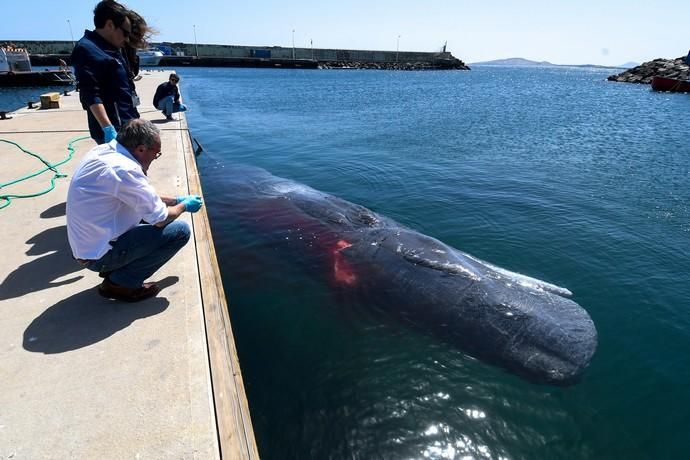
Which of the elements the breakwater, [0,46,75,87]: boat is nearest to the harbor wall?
the breakwater

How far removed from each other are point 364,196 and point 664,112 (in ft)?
104

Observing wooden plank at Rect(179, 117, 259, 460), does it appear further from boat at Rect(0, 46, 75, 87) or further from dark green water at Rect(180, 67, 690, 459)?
boat at Rect(0, 46, 75, 87)

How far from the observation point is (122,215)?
3918 mm

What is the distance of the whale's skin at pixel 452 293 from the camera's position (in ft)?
16.0

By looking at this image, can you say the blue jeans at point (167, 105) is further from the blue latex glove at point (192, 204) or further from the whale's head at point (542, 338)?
the whale's head at point (542, 338)

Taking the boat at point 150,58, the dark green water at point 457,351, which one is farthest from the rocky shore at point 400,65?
the dark green water at point 457,351

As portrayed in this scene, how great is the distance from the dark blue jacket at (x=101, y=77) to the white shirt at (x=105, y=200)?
2.18 metres

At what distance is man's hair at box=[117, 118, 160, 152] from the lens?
3.88 metres

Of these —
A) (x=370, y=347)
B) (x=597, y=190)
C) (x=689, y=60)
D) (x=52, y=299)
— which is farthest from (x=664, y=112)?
(x=689, y=60)

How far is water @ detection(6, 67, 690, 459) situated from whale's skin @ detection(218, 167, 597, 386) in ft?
0.75

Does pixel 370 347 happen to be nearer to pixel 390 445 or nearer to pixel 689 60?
pixel 390 445

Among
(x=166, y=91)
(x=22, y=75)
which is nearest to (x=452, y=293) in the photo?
(x=166, y=91)

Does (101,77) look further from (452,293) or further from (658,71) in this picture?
(658,71)

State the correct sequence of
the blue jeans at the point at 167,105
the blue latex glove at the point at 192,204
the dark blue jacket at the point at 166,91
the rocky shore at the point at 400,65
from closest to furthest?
1. the blue latex glove at the point at 192,204
2. the dark blue jacket at the point at 166,91
3. the blue jeans at the point at 167,105
4. the rocky shore at the point at 400,65
